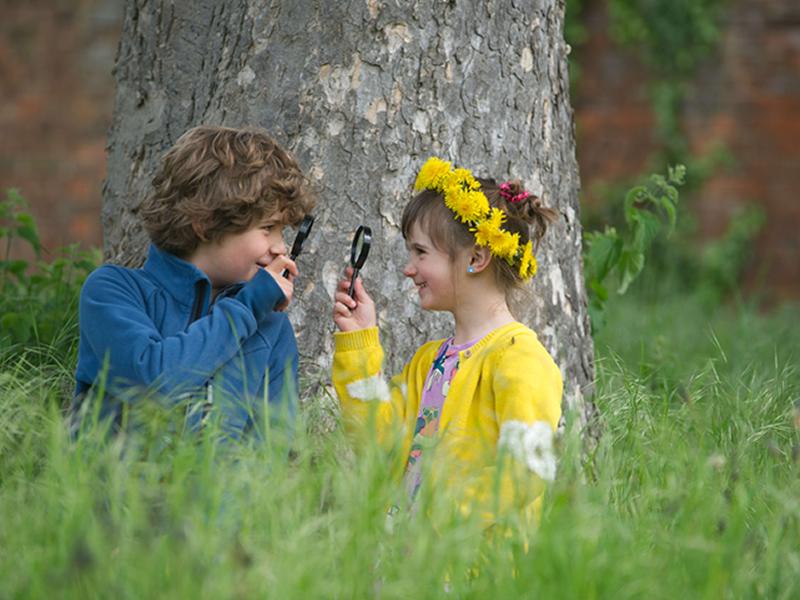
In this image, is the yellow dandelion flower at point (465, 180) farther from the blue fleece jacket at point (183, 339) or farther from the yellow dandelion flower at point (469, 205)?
the blue fleece jacket at point (183, 339)

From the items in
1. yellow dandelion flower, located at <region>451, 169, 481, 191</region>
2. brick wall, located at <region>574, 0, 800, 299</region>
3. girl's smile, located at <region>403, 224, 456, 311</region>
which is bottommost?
brick wall, located at <region>574, 0, 800, 299</region>

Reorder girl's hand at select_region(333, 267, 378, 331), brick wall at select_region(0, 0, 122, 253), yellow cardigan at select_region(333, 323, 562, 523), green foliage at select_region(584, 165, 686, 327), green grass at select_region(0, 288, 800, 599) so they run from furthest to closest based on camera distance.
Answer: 1. brick wall at select_region(0, 0, 122, 253)
2. green foliage at select_region(584, 165, 686, 327)
3. girl's hand at select_region(333, 267, 378, 331)
4. yellow cardigan at select_region(333, 323, 562, 523)
5. green grass at select_region(0, 288, 800, 599)

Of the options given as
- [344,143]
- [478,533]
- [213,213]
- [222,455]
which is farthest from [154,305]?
[478,533]

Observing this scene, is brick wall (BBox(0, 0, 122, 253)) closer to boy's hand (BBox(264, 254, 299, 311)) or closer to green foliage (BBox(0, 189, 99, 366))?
green foliage (BBox(0, 189, 99, 366))

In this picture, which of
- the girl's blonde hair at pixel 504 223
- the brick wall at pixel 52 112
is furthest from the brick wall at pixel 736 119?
the girl's blonde hair at pixel 504 223

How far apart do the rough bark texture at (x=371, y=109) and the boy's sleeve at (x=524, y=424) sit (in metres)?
0.69

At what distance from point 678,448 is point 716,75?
21.6ft

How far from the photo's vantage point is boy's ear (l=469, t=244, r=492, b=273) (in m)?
2.73

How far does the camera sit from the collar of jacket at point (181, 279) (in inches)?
107

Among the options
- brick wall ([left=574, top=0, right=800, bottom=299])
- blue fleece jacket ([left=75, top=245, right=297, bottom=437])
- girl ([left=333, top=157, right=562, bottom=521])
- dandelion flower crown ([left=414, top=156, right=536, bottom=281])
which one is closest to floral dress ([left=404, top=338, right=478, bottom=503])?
girl ([left=333, top=157, right=562, bottom=521])

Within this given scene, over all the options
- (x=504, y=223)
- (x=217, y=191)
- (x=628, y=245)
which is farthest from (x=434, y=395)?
(x=628, y=245)

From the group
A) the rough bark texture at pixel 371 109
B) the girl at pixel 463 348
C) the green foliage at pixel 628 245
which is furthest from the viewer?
the green foliage at pixel 628 245

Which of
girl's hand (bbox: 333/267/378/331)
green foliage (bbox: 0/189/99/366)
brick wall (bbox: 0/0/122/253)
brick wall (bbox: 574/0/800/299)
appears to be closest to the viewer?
girl's hand (bbox: 333/267/378/331)

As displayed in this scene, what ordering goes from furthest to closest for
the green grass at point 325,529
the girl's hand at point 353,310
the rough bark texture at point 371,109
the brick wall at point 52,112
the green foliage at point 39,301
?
the brick wall at point 52,112 < the green foliage at point 39,301 < the rough bark texture at point 371,109 < the girl's hand at point 353,310 < the green grass at point 325,529
